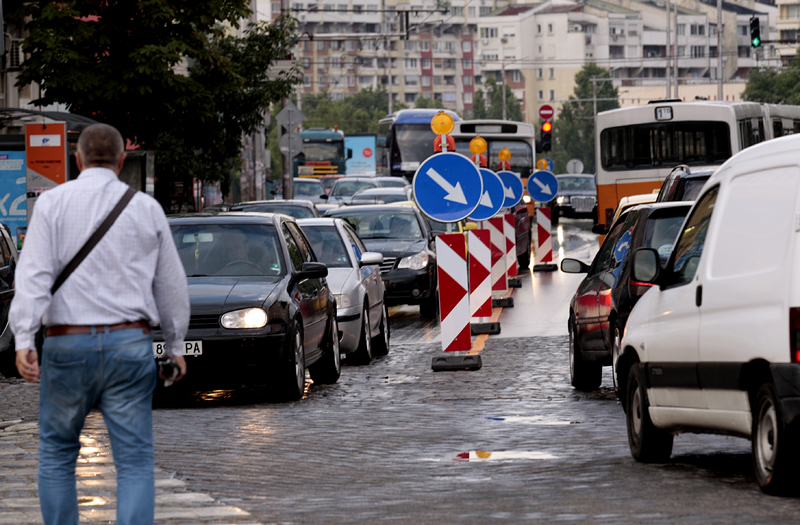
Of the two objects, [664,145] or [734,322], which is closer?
[734,322]

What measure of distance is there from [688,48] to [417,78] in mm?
33205

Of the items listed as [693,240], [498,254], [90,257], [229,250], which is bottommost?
[498,254]

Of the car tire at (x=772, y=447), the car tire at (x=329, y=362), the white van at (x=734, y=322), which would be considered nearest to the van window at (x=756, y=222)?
the white van at (x=734, y=322)

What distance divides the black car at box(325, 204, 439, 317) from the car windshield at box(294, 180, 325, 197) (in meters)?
27.8

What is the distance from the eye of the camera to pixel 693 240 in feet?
24.5

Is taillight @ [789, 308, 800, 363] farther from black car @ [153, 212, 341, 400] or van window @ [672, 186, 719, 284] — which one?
black car @ [153, 212, 341, 400]

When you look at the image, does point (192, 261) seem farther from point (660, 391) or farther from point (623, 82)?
point (623, 82)

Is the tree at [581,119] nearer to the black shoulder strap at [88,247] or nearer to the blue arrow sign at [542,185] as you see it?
the blue arrow sign at [542,185]

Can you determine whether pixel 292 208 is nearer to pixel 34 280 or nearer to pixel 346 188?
pixel 34 280

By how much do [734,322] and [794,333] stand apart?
1.65ft

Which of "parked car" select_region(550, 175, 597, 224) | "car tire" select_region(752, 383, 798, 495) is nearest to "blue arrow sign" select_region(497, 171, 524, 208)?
"car tire" select_region(752, 383, 798, 495)

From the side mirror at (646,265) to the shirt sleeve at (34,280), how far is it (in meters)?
3.28

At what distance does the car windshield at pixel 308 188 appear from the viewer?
49.6m

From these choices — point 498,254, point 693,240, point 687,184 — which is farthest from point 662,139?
point 693,240
